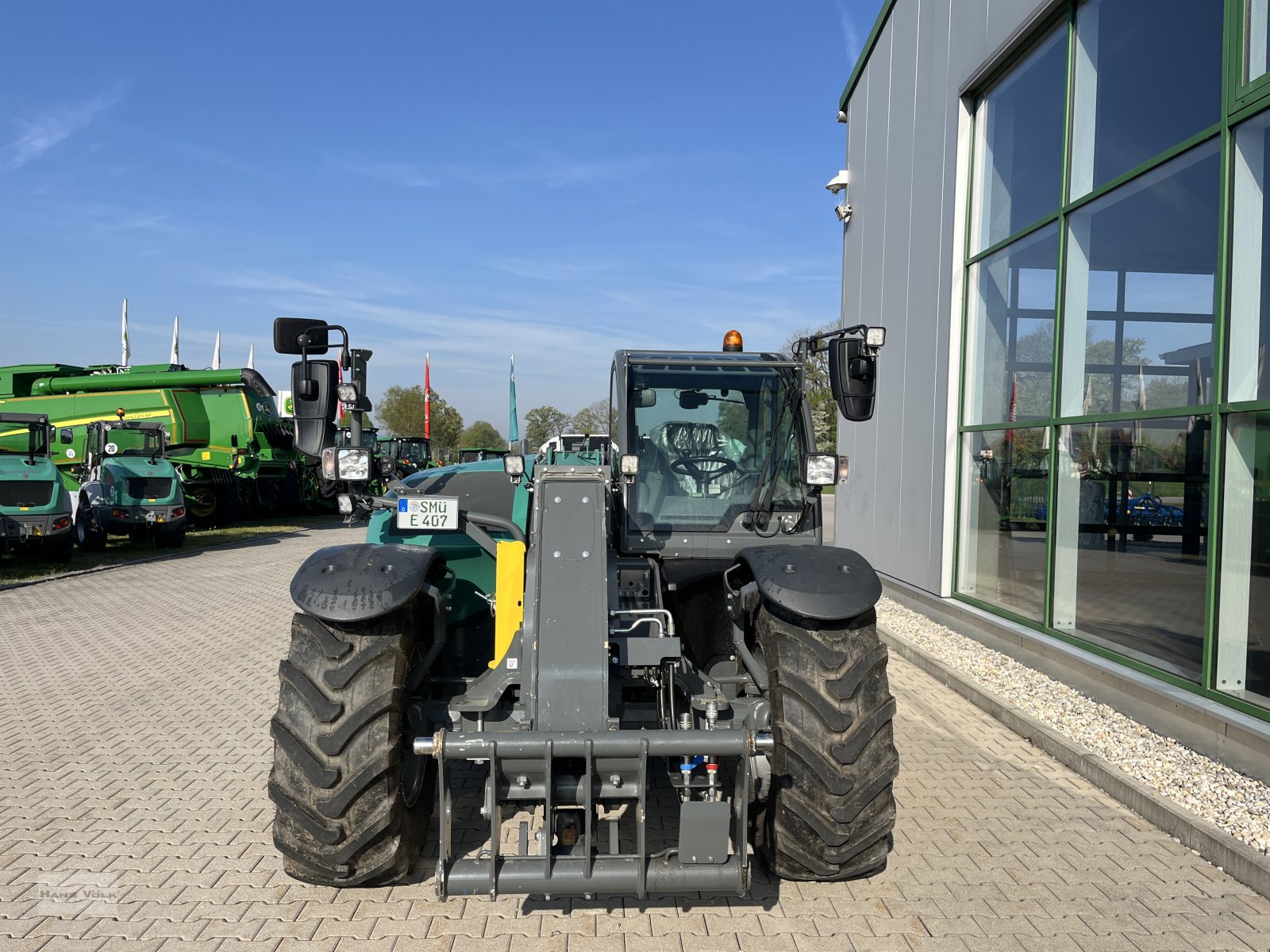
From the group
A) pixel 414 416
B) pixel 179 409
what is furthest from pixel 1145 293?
pixel 414 416

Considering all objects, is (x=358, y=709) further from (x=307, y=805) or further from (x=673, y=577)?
(x=673, y=577)

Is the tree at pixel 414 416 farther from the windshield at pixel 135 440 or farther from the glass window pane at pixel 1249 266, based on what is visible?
the glass window pane at pixel 1249 266

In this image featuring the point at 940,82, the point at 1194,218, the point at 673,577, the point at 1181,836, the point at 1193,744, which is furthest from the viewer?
the point at 940,82

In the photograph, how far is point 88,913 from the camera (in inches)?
138

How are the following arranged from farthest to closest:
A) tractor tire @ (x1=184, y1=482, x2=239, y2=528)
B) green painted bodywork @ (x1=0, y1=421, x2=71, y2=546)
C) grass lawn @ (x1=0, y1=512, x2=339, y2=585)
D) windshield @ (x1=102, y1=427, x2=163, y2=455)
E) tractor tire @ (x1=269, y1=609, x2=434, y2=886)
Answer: tractor tire @ (x1=184, y1=482, x2=239, y2=528), windshield @ (x1=102, y1=427, x2=163, y2=455), grass lawn @ (x1=0, y1=512, x2=339, y2=585), green painted bodywork @ (x1=0, y1=421, x2=71, y2=546), tractor tire @ (x1=269, y1=609, x2=434, y2=886)

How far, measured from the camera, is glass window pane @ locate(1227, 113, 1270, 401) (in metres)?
5.24

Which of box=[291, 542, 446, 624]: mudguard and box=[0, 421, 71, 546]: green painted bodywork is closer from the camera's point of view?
box=[291, 542, 446, 624]: mudguard

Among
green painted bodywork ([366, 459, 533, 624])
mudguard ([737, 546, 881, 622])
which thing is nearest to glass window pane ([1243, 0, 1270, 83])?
mudguard ([737, 546, 881, 622])

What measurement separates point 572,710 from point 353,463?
1485mm

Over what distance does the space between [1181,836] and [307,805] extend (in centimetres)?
384

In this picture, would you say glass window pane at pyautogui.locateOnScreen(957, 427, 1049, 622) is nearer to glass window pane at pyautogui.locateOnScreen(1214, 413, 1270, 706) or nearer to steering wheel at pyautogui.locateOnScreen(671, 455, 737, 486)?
glass window pane at pyautogui.locateOnScreen(1214, 413, 1270, 706)

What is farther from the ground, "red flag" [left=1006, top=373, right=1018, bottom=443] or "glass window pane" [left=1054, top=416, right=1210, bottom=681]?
"red flag" [left=1006, top=373, right=1018, bottom=443]

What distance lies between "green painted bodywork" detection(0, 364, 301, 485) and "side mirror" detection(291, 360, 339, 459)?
18.3 meters

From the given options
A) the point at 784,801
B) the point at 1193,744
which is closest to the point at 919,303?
the point at 1193,744
